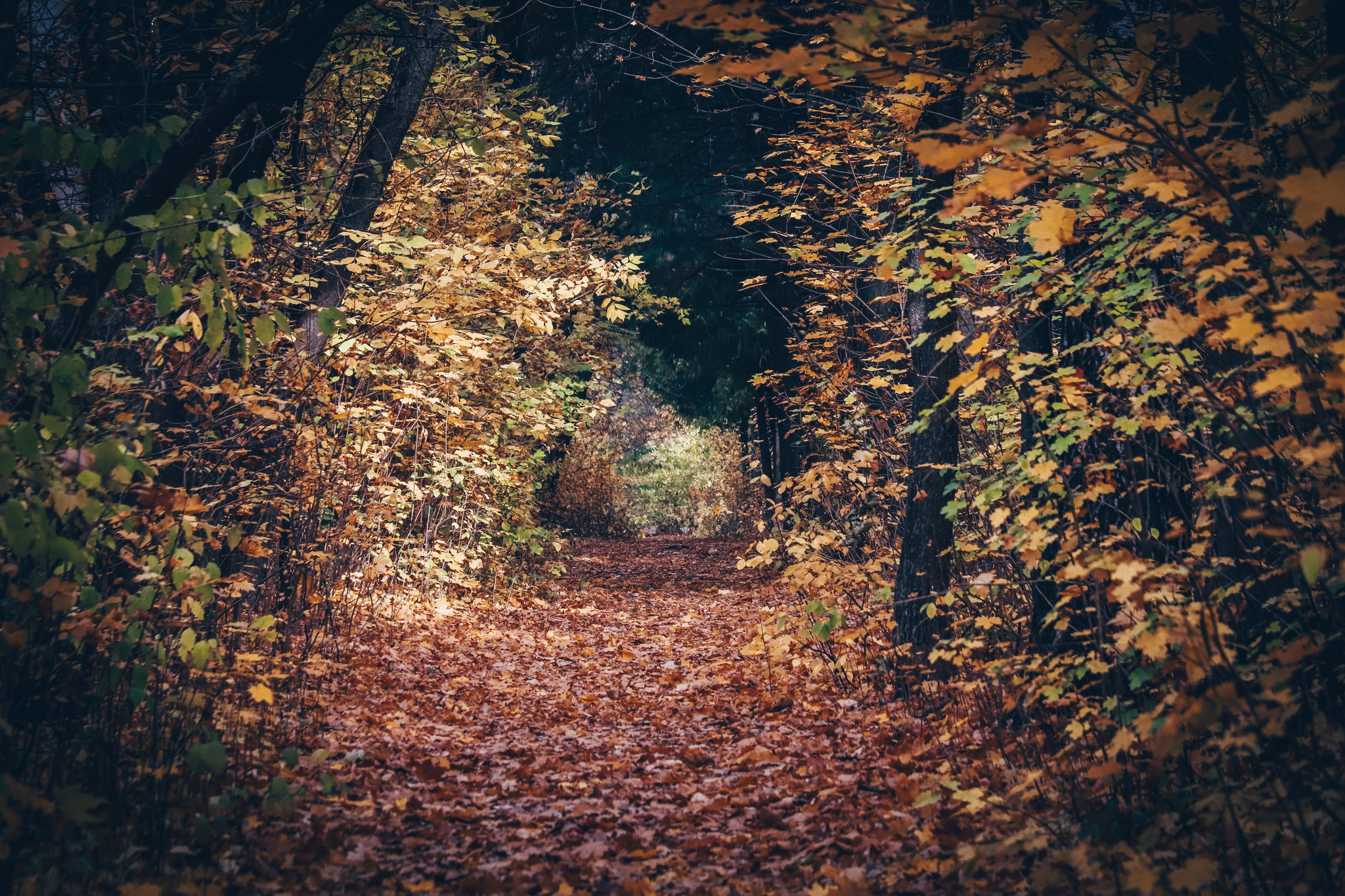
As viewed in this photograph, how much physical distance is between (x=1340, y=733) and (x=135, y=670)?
15.3ft

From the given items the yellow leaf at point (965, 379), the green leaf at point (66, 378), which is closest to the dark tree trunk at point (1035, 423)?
the yellow leaf at point (965, 379)

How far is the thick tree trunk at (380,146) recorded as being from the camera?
7395 mm

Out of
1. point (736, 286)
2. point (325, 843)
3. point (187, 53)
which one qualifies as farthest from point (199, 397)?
point (736, 286)

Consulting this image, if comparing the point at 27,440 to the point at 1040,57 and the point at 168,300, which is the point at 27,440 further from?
the point at 1040,57

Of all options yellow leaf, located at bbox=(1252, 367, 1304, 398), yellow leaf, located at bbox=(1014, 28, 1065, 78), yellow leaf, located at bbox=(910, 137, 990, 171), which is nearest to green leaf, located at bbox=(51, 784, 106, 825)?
yellow leaf, located at bbox=(910, 137, 990, 171)

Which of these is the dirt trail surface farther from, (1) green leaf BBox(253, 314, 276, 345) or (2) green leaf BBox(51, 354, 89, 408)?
(1) green leaf BBox(253, 314, 276, 345)

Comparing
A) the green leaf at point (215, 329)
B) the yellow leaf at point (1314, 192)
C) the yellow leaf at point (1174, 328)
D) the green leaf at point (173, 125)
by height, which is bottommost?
the green leaf at point (215, 329)

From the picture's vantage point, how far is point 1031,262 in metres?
4.18

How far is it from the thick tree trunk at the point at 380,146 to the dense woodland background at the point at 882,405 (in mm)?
40

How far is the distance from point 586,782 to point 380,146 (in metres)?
5.92

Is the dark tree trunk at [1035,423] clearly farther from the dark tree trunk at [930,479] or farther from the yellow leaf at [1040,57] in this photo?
the yellow leaf at [1040,57]

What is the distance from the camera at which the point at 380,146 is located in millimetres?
7633

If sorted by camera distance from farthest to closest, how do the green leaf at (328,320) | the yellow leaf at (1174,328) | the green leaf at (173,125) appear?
the green leaf at (328,320)
the green leaf at (173,125)
the yellow leaf at (1174,328)

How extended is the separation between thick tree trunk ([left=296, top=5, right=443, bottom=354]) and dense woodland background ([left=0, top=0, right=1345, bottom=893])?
4 cm
